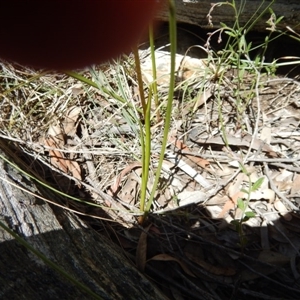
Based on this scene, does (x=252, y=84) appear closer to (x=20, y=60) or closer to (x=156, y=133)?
(x=156, y=133)

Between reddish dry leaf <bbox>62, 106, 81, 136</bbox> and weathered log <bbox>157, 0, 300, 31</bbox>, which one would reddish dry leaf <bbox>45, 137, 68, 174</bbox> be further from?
weathered log <bbox>157, 0, 300, 31</bbox>

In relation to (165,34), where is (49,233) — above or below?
below

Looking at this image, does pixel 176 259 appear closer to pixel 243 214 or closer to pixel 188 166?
pixel 243 214

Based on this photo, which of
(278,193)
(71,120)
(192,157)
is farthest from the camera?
(71,120)

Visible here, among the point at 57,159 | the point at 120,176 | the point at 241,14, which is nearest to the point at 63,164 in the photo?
the point at 57,159

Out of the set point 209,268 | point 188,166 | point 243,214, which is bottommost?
point 209,268

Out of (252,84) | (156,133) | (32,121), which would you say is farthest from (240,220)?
(32,121)

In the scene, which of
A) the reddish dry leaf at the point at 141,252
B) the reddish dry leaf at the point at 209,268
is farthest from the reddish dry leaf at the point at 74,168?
the reddish dry leaf at the point at 209,268
